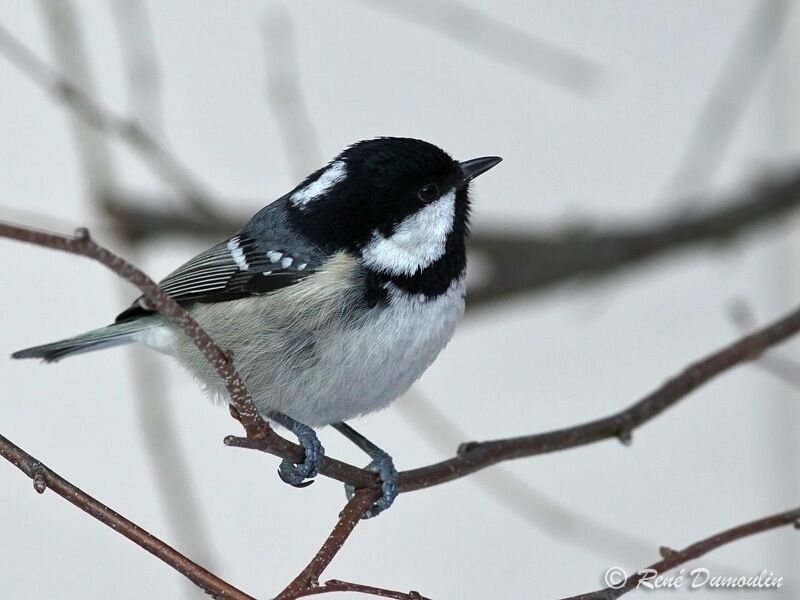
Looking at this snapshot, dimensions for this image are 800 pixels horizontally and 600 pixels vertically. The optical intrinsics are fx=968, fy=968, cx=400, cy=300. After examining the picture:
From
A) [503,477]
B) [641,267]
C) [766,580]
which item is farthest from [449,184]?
[503,477]

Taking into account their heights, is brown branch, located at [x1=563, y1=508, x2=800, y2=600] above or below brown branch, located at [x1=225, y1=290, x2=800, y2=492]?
below

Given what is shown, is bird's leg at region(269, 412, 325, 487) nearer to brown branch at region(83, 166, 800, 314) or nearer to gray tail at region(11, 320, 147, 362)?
gray tail at region(11, 320, 147, 362)

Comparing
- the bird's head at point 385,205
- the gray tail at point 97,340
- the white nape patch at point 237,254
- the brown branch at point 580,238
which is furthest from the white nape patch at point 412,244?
the brown branch at point 580,238

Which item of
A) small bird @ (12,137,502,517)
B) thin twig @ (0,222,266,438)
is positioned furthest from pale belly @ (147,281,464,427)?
thin twig @ (0,222,266,438)

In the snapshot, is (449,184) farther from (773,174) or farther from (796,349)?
(796,349)

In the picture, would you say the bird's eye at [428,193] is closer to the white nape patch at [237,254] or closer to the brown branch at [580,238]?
the white nape patch at [237,254]

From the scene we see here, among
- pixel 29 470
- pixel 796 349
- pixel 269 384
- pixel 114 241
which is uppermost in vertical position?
pixel 796 349
